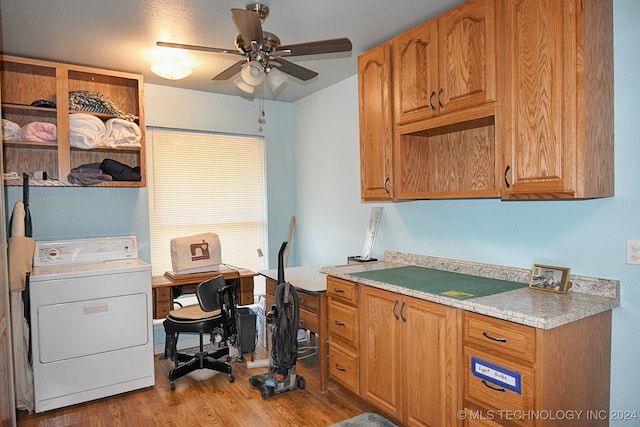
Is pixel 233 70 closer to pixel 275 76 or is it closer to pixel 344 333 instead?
pixel 275 76

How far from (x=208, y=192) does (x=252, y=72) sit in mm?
2211

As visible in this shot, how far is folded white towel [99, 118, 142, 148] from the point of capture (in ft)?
11.1

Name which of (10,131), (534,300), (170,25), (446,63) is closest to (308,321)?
(534,300)

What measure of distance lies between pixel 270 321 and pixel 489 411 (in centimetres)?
157

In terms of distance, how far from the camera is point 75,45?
293 centimetres

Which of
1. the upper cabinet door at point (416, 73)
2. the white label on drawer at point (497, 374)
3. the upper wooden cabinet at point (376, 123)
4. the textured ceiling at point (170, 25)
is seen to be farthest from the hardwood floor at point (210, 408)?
the textured ceiling at point (170, 25)

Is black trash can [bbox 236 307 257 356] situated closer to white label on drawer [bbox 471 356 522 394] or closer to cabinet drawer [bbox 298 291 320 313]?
cabinet drawer [bbox 298 291 320 313]

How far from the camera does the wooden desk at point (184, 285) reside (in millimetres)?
3480

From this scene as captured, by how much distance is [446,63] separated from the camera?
239cm

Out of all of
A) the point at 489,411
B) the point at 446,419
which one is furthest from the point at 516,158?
the point at 446,419

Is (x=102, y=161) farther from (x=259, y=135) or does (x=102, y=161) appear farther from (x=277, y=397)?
(x=277, y=397)

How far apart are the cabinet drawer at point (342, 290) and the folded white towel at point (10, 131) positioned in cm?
259

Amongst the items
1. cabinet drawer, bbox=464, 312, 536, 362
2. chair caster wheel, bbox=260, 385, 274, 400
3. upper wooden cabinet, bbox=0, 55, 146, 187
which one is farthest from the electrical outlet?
upper wooden cabinet, bbox=0, 55, 146, 187

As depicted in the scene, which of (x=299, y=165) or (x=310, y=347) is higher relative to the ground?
(x=299, y=165)
